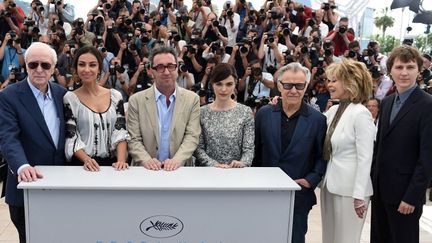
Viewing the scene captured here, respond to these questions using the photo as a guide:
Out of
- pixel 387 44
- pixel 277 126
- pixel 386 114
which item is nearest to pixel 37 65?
pixel 277 126

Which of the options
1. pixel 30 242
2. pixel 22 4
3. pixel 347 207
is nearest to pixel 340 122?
pixel 347 207

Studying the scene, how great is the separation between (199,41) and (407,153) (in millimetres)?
4237

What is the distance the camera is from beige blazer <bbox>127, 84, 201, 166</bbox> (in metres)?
2.42

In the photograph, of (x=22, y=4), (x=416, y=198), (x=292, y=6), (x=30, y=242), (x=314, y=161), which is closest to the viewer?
(x=30, y=242)

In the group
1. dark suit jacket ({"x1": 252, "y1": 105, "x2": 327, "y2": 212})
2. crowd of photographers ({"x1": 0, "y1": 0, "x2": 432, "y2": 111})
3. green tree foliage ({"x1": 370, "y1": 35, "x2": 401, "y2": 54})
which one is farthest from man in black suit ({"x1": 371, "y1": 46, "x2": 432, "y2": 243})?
green tree foliage ({"x1": 370, "y1": 35, "x2": 401, "y2": 54})

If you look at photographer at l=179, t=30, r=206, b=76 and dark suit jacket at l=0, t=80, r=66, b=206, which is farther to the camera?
photographer at l=179, t=30, r=206, b=76

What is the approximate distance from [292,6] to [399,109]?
599 centimetres

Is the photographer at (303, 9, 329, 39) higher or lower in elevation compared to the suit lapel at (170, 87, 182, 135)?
higher

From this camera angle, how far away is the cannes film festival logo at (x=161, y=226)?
6.23 feet

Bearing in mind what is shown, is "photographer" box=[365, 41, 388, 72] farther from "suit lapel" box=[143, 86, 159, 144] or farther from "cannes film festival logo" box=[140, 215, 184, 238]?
"cannes film festival logo" box=[140, 215, 184, 238]

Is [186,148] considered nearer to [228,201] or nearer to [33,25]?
[228,201]

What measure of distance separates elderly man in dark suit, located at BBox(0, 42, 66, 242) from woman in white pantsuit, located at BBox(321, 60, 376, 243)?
152 cm

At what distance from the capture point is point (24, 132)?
86.0 inches

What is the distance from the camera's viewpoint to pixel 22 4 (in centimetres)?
861
